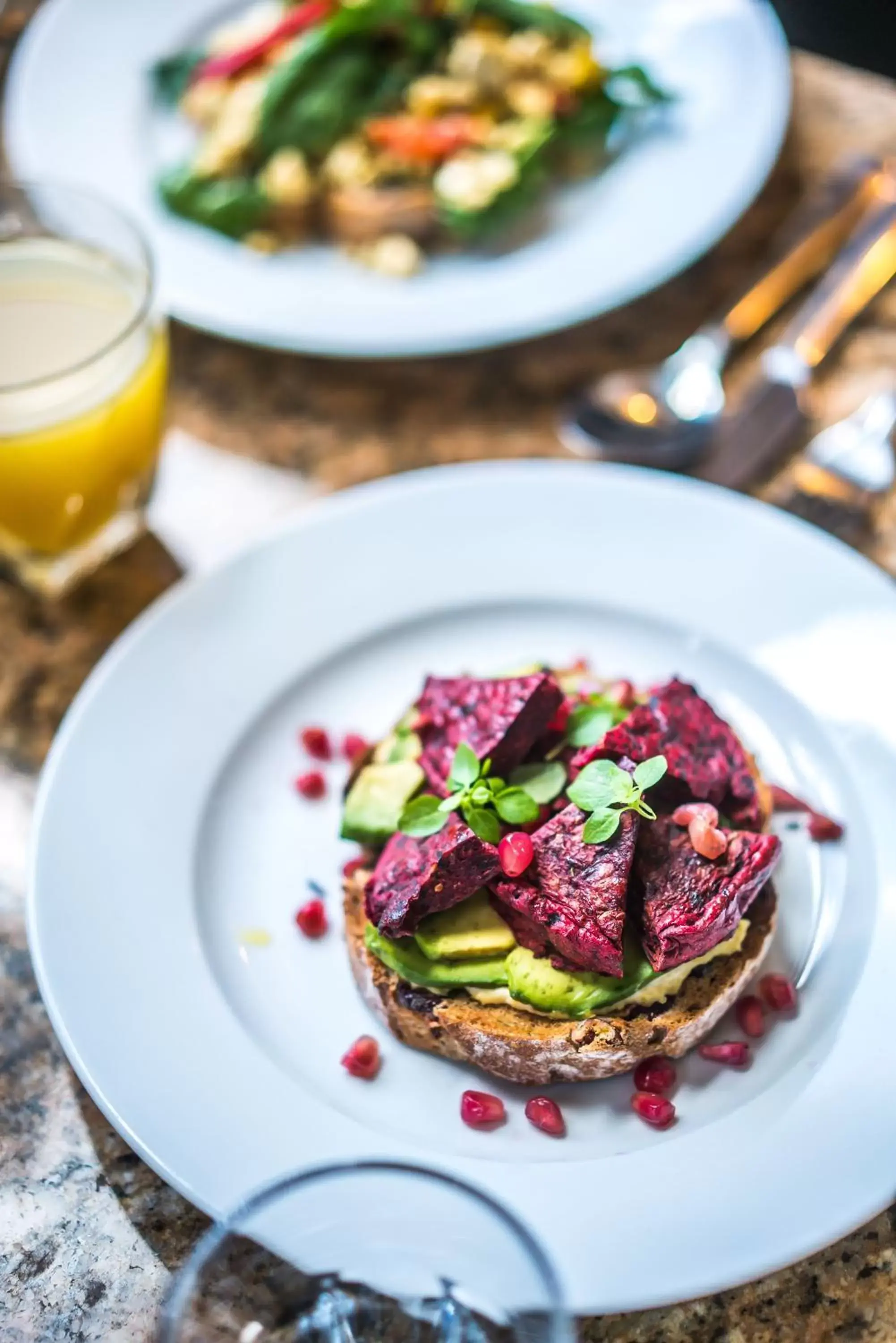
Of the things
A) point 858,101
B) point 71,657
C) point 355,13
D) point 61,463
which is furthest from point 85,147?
point 858,101

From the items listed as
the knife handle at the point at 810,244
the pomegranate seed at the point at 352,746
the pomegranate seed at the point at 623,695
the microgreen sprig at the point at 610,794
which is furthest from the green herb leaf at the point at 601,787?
the knife handle at the point at 810,244

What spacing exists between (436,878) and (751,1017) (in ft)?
2.10

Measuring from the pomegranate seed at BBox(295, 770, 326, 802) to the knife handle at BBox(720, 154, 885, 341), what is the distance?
1.73 meters

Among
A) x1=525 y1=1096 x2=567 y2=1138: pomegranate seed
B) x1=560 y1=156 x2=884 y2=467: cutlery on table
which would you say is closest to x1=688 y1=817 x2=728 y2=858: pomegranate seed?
x1=525 y1=1096 x2=567 y2=1138: pomegranate seed

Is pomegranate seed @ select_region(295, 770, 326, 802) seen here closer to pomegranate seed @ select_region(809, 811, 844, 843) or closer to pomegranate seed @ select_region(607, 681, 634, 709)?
pomegranate seed @ select_region(607, 681, 634, 709)

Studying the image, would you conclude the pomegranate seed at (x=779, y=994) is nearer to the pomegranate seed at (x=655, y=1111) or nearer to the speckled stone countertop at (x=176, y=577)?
the pomegranate seed at (x=655, y=1111)

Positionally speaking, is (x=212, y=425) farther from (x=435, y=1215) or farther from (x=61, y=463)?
(x=435, y=1215)

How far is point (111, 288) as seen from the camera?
3205mm

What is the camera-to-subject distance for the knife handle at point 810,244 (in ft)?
11.8

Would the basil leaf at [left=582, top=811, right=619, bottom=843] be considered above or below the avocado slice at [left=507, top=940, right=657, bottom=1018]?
above

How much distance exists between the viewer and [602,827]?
86.2 inches

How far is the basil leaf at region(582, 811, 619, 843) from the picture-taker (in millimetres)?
2186

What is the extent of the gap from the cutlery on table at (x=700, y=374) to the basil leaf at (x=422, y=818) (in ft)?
4.48

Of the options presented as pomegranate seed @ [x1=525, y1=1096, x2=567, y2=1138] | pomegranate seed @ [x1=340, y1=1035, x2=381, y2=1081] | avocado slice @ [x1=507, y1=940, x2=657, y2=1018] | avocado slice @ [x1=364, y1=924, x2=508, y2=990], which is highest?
avocado slice @ [x1=507, y1=940, x2=657, y2=1018]
